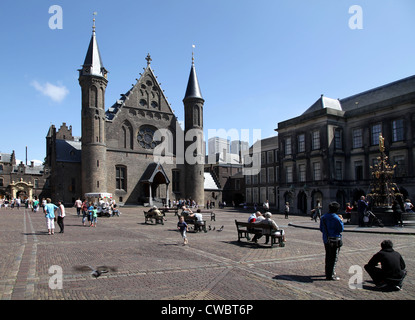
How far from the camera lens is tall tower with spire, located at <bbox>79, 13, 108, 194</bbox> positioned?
4472 centimetres

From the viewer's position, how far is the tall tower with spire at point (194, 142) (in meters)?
53.4

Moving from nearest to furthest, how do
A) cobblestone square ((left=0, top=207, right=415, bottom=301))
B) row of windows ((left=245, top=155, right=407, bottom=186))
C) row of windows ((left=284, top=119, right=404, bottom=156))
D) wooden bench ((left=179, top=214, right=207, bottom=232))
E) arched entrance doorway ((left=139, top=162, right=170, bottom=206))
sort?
cobblestone square ((left=0, top=207, right=415, bottom=301)) < wooden bench ((left=179, top=214, right=207, bottom=232)) < row of windows ((left=245, top=155, right=407, bottom=186)) < row of windows ((left=284, top=119, right=404, bottom=156)) < arched entrance doorway ((left=139, top=162, right=170, bottom=206))

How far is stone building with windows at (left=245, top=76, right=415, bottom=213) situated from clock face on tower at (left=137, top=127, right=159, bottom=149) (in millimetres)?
20285

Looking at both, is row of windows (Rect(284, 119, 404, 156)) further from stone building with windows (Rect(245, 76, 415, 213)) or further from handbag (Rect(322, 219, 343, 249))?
handbag (Rect(322, 219, 343, 249))

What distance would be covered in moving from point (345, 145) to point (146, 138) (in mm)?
28985

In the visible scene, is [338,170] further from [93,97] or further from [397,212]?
[93,97]

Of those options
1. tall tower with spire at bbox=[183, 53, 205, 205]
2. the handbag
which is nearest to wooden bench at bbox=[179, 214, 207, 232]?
the handbag

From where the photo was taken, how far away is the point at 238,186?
67500 millimetres

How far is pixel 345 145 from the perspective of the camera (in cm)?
3922

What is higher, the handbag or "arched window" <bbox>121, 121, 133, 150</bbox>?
"arched window" <bbox>121, 121, 133, 150</bbox>

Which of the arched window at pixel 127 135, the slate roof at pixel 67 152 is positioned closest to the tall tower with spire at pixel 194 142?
the arched window at pixel 127 135

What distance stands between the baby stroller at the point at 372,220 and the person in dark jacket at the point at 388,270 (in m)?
13.6
